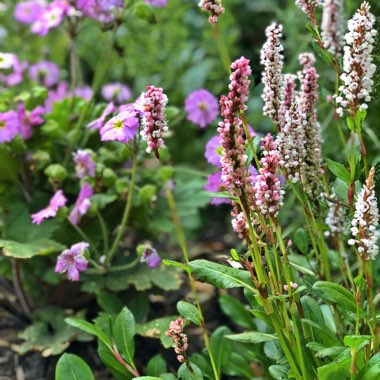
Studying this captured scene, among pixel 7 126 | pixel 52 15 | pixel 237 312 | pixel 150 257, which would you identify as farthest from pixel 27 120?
pixel 237 312

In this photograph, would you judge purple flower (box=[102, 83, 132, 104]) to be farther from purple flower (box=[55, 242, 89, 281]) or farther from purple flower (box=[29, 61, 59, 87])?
purple flower (box=[55, 242, 89, 281])

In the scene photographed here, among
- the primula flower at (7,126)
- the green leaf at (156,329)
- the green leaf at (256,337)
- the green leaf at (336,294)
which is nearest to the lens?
the green leaf at (336,294)

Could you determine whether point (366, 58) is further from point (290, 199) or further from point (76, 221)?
point (290, 199)

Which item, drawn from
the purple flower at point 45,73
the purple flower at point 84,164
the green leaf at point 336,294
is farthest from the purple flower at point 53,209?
the purple flower at point 45,73

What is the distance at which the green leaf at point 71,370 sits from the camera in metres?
1.33

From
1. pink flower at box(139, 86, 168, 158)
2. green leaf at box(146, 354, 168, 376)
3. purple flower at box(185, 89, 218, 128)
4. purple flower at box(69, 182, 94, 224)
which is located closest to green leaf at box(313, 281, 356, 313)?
pink flower at box(139, 86, 168, 158)

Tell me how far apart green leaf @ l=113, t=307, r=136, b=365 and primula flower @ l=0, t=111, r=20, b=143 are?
0.51 meters

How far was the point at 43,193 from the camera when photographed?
1.82m

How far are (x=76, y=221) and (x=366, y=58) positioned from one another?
0.85 m

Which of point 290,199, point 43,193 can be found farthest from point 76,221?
point 290,199

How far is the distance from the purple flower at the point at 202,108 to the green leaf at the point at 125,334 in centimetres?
63

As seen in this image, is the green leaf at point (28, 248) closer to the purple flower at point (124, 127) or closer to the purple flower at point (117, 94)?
the purple flower at point (124, 127)

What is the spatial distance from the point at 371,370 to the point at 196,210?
A: 0.88 meters

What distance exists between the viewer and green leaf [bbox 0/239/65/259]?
1456 millimetres
